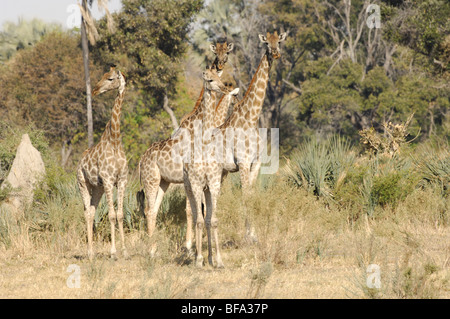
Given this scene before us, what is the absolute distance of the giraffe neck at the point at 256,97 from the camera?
11273 mm

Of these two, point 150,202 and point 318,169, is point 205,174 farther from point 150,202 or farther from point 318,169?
point 318,169

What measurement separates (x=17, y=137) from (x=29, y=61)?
1430 cm

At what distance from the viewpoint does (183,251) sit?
34.9 feet

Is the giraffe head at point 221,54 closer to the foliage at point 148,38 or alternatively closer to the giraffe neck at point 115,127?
the giraffe neck at point 115,127

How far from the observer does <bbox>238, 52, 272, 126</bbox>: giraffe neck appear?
37.0ft

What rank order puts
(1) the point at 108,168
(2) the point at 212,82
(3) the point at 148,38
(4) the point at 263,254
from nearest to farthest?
(2) the point at 212,82 → (4) the point at 263,254 → (1) the point at 108,168 → (3) the point at 148,38

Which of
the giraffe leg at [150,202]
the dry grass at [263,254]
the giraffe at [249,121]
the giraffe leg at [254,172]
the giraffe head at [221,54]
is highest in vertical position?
the giraffe head at [221,54]

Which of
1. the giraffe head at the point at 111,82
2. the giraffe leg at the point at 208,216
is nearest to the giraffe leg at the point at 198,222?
the giraffe leg at the point at 208,216

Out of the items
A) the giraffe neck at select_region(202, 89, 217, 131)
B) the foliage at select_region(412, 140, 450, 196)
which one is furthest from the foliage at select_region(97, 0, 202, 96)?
the giraffe neck at select_region(202, 89, 217, 131)

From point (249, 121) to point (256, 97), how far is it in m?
0.44

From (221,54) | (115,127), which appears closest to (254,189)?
(115,127)

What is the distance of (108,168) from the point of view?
1016cm
